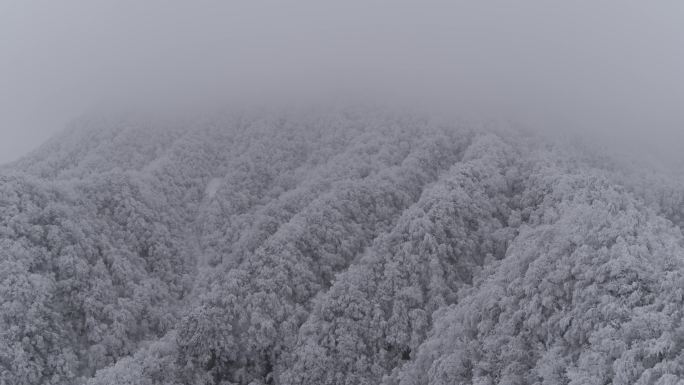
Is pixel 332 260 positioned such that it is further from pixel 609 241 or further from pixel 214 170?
pixel 214 170

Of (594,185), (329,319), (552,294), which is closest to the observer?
(552,294)

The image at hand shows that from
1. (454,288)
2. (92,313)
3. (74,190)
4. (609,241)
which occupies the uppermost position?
(74,190)

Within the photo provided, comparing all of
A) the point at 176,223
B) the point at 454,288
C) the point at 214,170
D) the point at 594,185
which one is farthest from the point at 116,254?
the point at 594,185

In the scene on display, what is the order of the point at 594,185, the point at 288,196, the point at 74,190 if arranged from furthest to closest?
the point at 288,196
the point at 74,190
the point at 594,185

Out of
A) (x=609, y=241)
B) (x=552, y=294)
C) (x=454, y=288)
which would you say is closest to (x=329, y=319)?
(x=454, y=288)

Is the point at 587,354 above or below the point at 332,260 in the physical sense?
above

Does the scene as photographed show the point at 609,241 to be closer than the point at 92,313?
Yes
